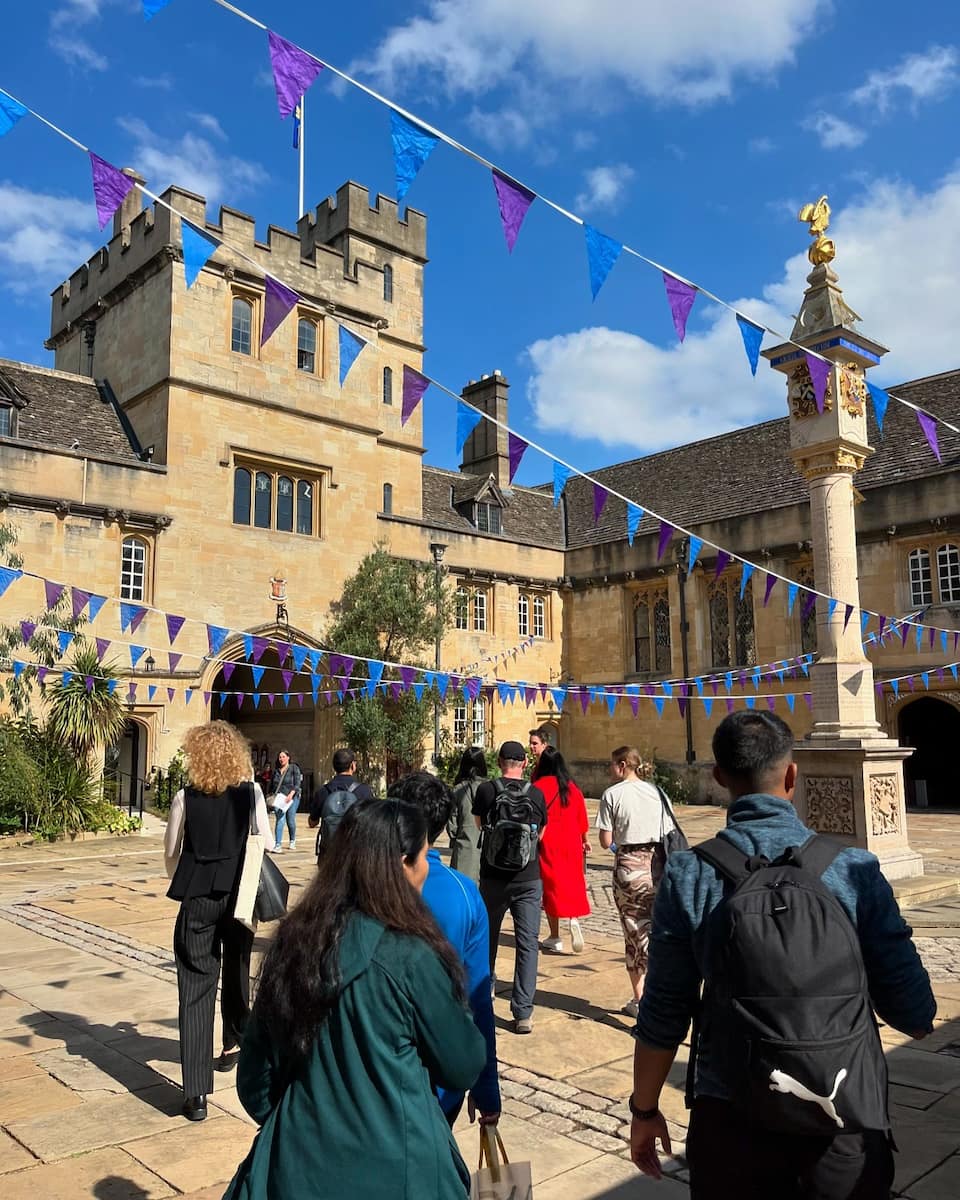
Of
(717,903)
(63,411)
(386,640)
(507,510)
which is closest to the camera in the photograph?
(717,903)

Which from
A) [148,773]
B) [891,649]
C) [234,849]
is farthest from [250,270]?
[234,849]

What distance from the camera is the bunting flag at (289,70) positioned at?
525cm

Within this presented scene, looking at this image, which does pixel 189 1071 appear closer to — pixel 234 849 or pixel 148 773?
pixel 234 849

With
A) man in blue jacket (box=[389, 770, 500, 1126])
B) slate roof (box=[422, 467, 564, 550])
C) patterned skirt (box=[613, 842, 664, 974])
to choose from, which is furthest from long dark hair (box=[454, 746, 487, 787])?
slate roof (box=[422, 467, 564, 550])

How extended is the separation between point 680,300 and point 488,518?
65.8 ft

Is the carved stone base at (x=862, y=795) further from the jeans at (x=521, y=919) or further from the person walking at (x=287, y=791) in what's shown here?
the person walking at (x=287, y=791)

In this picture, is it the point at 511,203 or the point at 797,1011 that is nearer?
the point at 797,1011

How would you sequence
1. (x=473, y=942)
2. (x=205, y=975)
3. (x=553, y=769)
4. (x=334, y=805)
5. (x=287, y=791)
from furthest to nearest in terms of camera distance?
(x=287, y=791)
(x=553, y=769)
(x=334, y=805)
(x=205, y=975)
(x=473, y=942)

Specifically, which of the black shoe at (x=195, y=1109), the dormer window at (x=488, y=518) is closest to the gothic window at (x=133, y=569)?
the dormer window at (x=488, y=518)

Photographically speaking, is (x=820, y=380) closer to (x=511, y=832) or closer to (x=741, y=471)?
(x=511, y=832)

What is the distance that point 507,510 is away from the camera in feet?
92.4

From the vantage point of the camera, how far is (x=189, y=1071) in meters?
4.21

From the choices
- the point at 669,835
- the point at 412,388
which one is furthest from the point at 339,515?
the point at 669,835

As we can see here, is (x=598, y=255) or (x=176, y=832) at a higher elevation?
(x=598, y=255)
